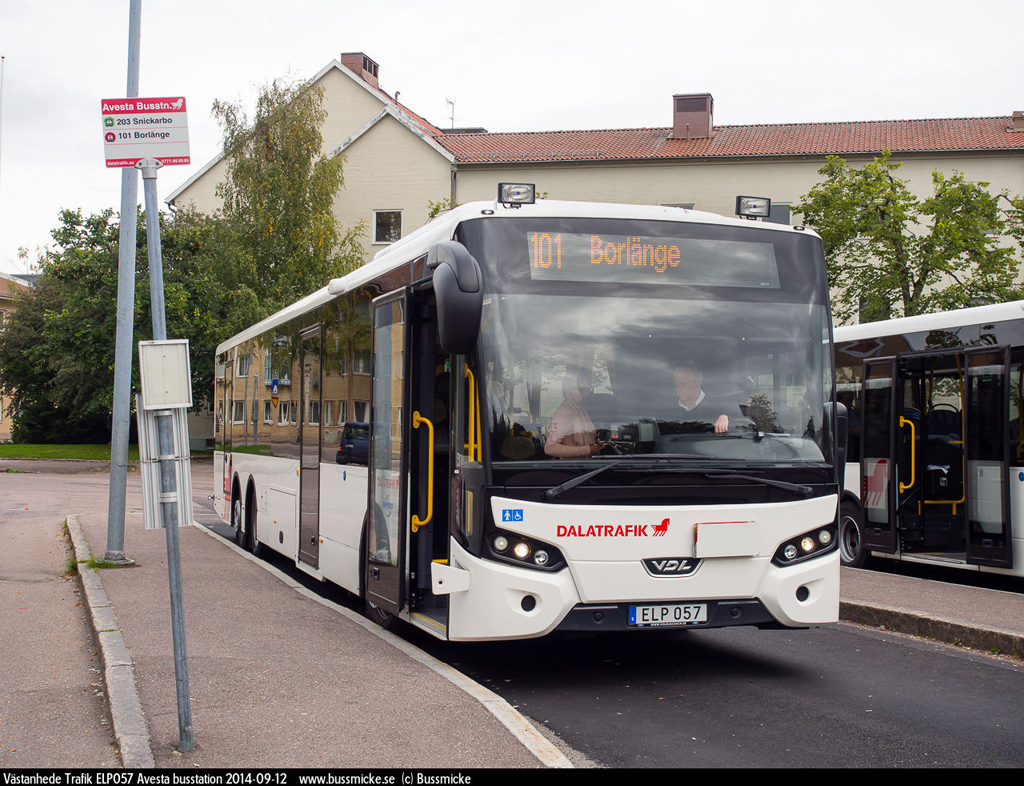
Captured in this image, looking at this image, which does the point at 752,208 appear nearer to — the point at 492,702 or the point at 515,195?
A: the point at 515,195

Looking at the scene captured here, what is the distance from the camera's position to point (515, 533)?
6.71m

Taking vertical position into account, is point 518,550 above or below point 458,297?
below

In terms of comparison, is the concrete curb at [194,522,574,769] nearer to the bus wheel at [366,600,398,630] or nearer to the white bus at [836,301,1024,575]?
the bus wheel at [366,600,398,630]

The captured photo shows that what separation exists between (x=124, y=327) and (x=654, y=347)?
24.3 ft

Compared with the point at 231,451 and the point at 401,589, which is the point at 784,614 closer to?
the point at 401,589

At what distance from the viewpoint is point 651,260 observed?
23.8 ft

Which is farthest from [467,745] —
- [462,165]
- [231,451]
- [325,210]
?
[462,165]

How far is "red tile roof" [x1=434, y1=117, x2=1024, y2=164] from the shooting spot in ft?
143

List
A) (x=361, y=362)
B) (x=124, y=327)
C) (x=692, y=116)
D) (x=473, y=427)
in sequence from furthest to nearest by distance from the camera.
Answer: (x=692, y=116) → (x=124, y=327) → (x=361, y=362) → (x=473, y=427)

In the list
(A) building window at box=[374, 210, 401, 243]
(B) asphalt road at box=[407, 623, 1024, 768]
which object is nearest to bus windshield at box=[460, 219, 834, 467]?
(B) asphalt road at box=[407, 623, 1024, 768]

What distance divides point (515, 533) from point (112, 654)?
2.80 metres

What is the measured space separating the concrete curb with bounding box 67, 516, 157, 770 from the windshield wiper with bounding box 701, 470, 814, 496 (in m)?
3.56

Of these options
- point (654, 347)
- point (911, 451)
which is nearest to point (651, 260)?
point (654, 347)

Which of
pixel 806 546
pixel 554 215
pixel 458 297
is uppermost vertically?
pixel 554 215
